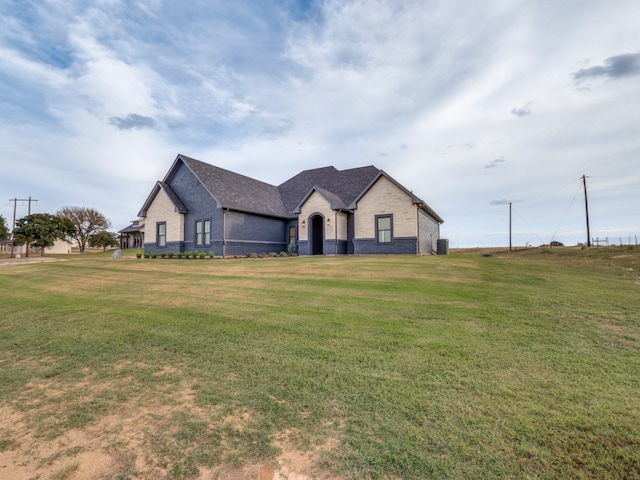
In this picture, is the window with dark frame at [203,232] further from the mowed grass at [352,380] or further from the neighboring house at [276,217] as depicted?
the mowed grass at [352,380]

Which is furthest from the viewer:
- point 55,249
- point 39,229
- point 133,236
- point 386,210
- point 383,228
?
point 55,249

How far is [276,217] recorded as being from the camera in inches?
1051

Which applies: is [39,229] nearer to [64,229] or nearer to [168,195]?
[64,229]

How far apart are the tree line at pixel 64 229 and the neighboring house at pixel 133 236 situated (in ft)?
24.5

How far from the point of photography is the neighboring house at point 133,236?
47.1 metres

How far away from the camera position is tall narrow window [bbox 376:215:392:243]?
22188 millimetres

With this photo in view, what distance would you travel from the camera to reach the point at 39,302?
9250 millimetres

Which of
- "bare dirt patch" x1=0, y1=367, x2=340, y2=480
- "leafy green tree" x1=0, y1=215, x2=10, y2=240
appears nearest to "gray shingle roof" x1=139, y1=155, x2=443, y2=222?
"bare dirt patch" x1=0, y1=367, x2=340, y2=480

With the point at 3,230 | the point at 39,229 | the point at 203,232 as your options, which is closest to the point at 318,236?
the point at 203,232

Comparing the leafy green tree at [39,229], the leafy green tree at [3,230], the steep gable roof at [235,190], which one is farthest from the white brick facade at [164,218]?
the leafy green tree at [3,230]

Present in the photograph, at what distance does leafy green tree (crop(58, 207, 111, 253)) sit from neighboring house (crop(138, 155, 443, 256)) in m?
43.6

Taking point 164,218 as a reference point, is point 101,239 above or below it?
below

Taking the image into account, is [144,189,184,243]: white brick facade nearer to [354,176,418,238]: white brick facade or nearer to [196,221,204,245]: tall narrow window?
[196,221,204,245]: tall narrow window

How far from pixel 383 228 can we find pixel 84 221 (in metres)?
62.1
